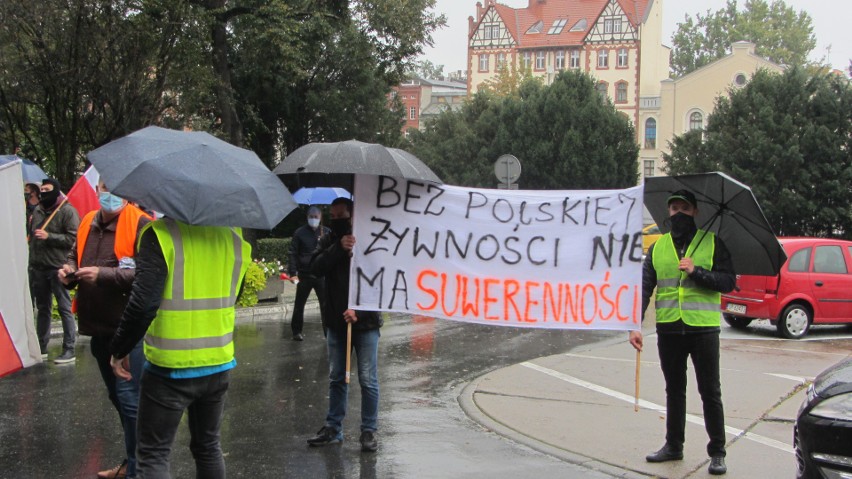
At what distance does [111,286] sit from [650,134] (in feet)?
240

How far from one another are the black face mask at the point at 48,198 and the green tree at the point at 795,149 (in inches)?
1225

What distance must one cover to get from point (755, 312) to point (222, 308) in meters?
11.1

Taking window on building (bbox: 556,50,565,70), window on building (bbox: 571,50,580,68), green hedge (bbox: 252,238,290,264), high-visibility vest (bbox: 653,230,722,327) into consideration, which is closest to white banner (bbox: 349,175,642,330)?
high-visibility vest (bbox: 653,230,722,327)

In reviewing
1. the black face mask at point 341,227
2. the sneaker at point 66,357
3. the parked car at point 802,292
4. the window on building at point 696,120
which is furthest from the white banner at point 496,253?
the window on building at point 696,120

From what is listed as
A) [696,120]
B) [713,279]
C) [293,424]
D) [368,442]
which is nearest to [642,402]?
[713,279]

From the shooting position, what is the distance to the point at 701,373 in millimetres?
5828

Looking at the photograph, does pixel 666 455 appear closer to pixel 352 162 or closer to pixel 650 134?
pixel 352 162

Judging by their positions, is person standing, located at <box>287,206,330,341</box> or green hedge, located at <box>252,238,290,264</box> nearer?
person standing, located at <box>287,206,330,341</box>

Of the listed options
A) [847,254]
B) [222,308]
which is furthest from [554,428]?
[847,254]

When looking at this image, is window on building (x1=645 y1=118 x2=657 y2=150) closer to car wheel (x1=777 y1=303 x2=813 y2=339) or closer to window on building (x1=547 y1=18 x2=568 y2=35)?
window on building (x1=547 y1=18 x2=568 y2=35)

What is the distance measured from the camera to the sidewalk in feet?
20.5

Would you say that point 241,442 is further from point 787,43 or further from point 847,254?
point 787,43

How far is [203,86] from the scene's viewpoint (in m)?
18.5

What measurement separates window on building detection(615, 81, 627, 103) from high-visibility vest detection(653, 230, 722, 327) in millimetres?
77165
